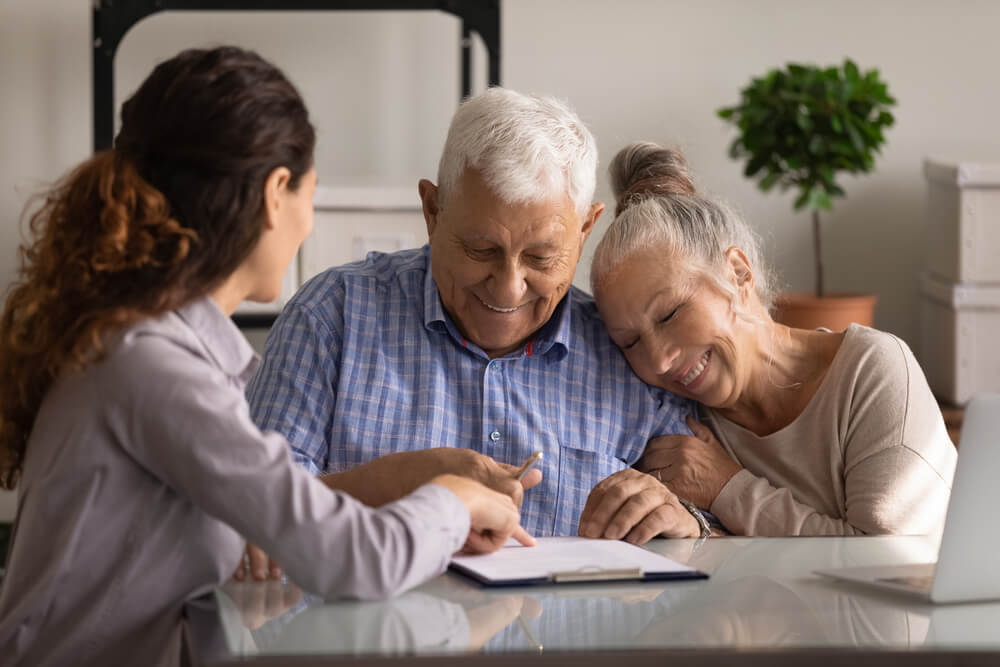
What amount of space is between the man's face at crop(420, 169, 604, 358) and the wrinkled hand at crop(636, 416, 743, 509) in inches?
10.6

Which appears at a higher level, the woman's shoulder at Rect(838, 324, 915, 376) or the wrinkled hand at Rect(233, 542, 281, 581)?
the woman's shoulder at Rect(838, 324, 915, 376)

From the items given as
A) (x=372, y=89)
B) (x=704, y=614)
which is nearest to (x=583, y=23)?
(x=372, y=89)

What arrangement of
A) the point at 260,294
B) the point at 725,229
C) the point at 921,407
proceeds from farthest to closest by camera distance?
the point at 725,229 < the point at 921,407 < the point at 260,294

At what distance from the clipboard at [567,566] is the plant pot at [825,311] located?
78.6 inches

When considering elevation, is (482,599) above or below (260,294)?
below

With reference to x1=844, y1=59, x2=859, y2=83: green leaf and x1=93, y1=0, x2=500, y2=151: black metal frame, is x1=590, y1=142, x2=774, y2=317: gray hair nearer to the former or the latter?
x1=93, y1=0, x2=500, y2=151: black metal frame

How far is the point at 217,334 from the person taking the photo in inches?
44.0

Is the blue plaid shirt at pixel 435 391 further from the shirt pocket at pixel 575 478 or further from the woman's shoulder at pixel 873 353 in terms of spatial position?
the woman's shoulder at pixel 873 353

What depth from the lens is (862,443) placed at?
5.41 ft

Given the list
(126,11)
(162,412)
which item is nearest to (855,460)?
(162,412)

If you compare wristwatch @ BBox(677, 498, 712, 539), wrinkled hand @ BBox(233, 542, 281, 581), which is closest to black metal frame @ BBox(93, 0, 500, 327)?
wristwatch @ BBox(677, 498, 712, 539)

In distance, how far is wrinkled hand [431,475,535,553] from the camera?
3.77 ft

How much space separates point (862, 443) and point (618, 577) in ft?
2.08

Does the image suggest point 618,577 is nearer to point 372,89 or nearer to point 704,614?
point 704,614
